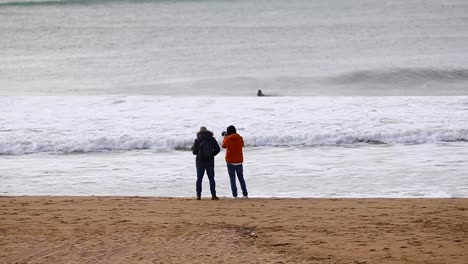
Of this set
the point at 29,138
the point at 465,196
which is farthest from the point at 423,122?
the point at 29,138

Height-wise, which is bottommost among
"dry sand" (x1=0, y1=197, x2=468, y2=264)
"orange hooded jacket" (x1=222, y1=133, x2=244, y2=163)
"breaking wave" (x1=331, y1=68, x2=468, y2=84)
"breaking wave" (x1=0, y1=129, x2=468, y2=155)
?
"dry sand" (x1=0, y1=197, x2=468, y2=264)

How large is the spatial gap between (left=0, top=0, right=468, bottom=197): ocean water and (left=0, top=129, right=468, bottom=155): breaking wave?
0.19 ft

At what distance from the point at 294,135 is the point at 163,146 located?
12.3 ft

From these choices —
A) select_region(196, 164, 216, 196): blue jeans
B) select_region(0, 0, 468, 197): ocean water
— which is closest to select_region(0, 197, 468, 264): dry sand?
select_region(196, 164, 216, 196): blue jeans

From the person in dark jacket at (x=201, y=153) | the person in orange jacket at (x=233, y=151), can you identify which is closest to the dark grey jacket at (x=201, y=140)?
the person in dark jacket at (x=201, y=153)

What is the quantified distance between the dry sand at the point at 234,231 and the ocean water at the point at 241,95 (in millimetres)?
1863

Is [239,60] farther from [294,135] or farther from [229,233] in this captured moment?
[229,233]

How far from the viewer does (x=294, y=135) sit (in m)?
24.9

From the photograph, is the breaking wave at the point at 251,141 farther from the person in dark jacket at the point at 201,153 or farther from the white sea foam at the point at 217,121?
the person in dark jacket at the point at 201,153

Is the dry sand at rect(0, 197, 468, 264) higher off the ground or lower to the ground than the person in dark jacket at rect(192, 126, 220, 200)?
lower

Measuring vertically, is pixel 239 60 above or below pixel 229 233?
above

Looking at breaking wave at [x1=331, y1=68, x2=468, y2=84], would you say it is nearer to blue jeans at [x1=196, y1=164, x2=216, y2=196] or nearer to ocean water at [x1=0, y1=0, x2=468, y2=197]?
ocean water at [x1=0, y1=0, x2=468, y2=197]

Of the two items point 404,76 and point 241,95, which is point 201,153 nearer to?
point 241,95

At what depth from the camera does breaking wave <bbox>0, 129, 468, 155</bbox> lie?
24.0m
